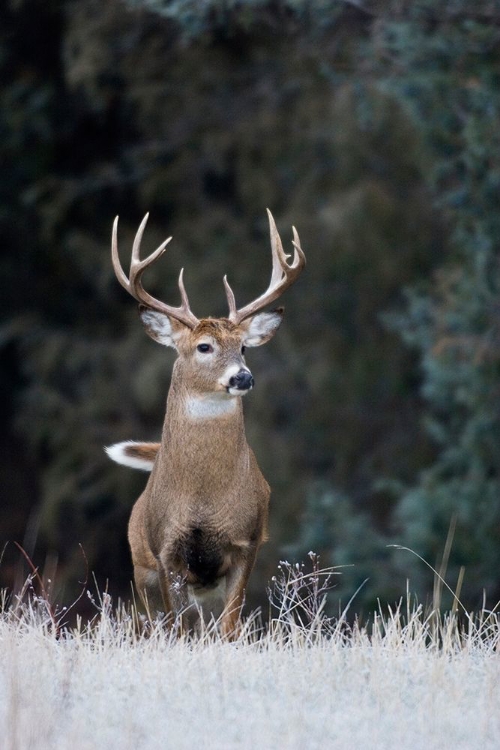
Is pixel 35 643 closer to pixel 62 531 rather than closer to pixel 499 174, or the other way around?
pixel 499 174

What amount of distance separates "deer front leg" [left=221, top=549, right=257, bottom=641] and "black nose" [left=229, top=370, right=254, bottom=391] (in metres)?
0.72

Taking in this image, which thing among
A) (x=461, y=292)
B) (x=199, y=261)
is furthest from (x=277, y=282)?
(x=199, y=261)

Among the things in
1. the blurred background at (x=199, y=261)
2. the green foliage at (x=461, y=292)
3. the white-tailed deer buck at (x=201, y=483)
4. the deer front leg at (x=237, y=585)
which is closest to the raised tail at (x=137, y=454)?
the white-tailed deer buck at (x=201, y=483)

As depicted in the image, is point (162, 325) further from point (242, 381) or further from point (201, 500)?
point (201, 500)

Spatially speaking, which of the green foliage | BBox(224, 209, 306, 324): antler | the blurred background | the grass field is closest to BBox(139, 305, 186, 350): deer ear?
BBox(224, 209, 306, 324): antler

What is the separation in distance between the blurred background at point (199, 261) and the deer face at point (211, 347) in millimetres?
7428

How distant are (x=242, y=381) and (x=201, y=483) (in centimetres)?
48

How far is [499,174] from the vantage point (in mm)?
11633

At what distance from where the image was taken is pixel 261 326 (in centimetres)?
762

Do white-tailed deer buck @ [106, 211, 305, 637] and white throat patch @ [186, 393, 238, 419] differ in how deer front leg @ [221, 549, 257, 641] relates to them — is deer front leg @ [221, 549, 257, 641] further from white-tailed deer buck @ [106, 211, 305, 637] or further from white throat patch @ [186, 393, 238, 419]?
white throat patch @ [186, 393, 238, 419]

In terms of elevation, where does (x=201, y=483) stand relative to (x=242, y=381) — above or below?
below

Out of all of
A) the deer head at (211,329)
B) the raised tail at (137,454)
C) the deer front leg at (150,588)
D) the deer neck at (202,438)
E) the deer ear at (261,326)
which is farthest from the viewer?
the raised tail at (137,454)

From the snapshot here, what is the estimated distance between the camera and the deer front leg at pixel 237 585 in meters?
6.86

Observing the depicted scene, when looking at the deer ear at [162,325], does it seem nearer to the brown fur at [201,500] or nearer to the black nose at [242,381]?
the brown fur at [201,500]
